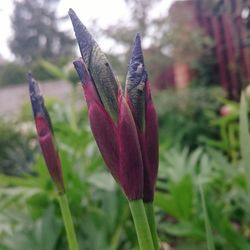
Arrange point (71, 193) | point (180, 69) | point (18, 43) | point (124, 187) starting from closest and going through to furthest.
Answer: point (124, 187)
point (71, 193)
point (180, 69)
point (18, 43)

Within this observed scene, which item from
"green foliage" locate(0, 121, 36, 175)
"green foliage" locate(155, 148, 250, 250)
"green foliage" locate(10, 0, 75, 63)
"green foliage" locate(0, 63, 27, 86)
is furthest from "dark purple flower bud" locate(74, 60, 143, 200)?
"green foliage" locate(10, 0, 75, 63)

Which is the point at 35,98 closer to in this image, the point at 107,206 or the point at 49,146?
the point at 49,146

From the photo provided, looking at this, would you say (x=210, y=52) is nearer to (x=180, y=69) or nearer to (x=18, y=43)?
(x=180, y=69)

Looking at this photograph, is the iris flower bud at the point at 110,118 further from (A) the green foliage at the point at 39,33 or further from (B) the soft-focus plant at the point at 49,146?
(A) the green foliage at the point at 39,33

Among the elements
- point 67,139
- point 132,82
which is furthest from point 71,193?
point 132,82

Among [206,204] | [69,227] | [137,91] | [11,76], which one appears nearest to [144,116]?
[137,91]

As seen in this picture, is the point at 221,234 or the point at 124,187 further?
the point at 221,234

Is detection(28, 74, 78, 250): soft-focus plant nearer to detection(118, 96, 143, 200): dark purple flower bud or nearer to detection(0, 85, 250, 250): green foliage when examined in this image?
detection(118, 96, 143, 200): dark purple flower bud
